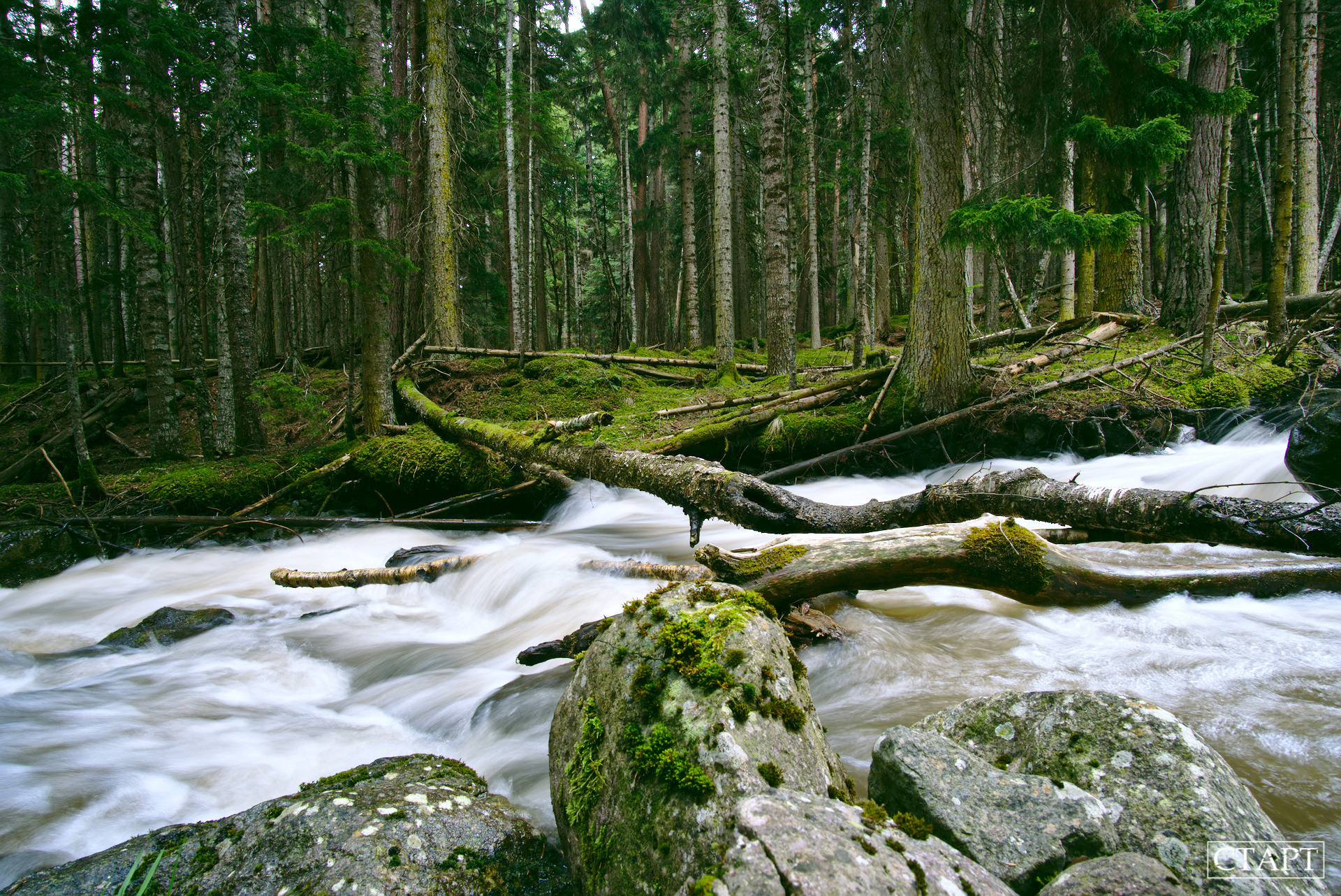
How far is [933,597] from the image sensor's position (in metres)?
4.83

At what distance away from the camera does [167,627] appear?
5281mm

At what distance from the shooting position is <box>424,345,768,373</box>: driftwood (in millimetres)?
11875

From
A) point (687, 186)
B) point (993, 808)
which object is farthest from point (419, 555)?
point (687, 186)

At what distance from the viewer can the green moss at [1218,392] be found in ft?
25.1

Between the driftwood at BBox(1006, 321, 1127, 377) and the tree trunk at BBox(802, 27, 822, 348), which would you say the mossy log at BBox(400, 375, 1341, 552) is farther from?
the tree trunk at BBox(802, 27, 822, 348)

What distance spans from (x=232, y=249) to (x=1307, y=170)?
2009 centimetres

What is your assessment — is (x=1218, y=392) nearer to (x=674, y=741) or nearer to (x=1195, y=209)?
(x=1195, y=209)

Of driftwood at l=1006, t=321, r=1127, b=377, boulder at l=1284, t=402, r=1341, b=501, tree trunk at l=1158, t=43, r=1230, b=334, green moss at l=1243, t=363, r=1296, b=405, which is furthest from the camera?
tree trunk at l=1158, t=43, r=1230, b=334

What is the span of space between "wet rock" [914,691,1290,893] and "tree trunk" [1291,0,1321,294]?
1448 cm

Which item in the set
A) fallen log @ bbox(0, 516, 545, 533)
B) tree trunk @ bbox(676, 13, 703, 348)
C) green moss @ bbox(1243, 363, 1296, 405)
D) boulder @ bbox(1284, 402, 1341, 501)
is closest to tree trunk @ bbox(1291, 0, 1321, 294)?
green moss @ bbox(1243, 363, 1296, 405)

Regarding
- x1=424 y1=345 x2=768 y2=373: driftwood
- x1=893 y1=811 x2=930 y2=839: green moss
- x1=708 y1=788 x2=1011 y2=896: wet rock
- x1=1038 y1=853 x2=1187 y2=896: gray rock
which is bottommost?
x1=1038 y1=853 x2=1187 y2=896: gray rock

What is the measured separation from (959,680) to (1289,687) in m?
1.69

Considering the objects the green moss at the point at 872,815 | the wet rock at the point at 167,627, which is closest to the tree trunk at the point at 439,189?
the wet rock at the point at 167,627

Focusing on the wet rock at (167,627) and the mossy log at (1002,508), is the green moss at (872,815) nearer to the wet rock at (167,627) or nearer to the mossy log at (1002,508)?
the mossy log at (1002,508)
